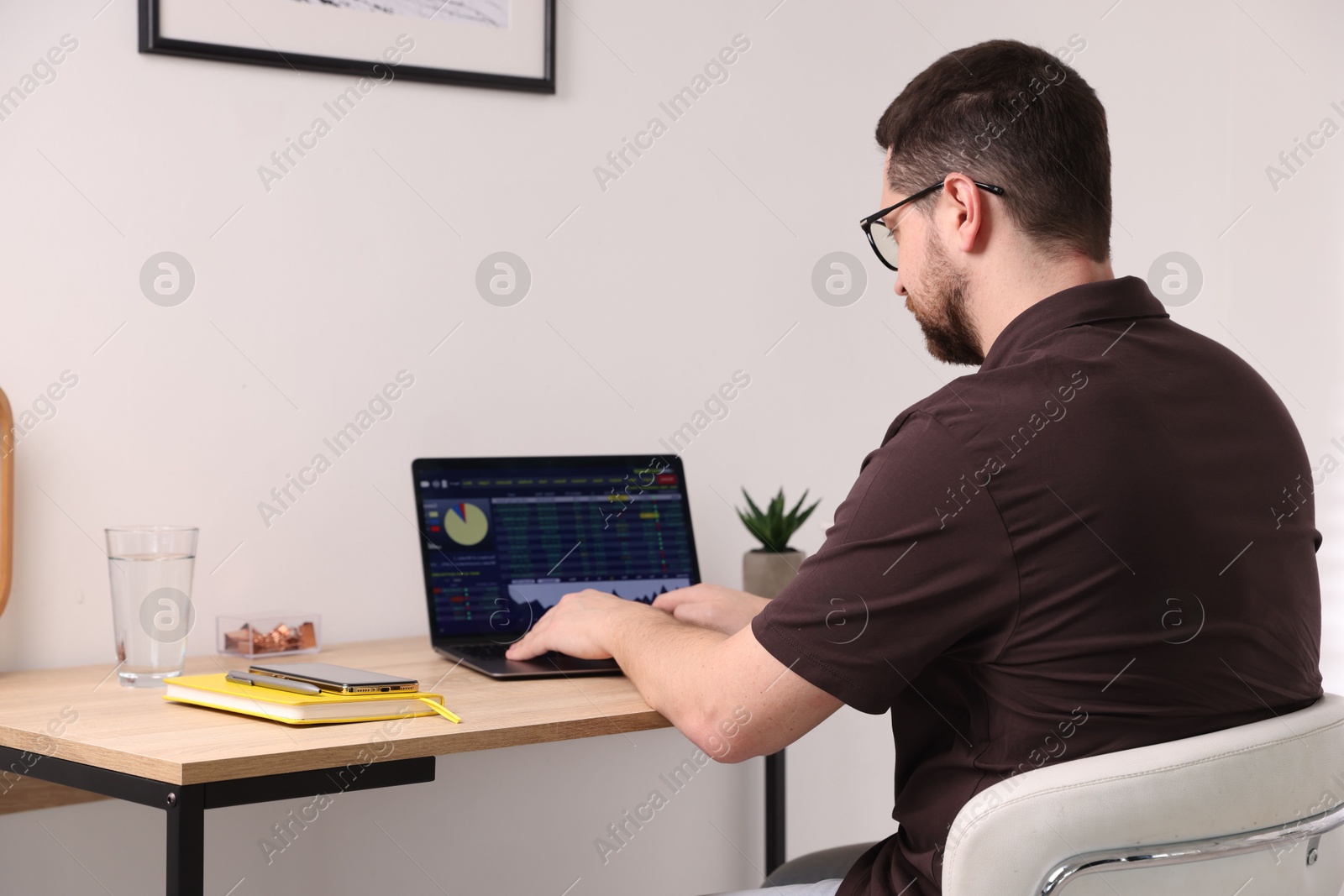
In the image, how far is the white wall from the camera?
5.35ft

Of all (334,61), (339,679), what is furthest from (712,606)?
(334,61)

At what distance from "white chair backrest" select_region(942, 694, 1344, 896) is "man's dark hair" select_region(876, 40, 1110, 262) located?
20.4 inches

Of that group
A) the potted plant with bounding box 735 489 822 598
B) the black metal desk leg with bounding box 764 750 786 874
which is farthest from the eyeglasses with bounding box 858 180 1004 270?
the black metal desk leg with bounding box 764 750 786 874

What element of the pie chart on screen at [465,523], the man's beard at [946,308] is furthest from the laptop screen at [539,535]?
the man's beard at [946,308]

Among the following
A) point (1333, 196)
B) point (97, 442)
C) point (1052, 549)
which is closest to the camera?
point (1052, 549)

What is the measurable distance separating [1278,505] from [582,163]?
4.19ft

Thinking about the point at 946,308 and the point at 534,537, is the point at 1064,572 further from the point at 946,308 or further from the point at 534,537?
the point at 534,537

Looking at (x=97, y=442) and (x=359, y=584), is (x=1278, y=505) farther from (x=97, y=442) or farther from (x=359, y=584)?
(x=97, y=442)

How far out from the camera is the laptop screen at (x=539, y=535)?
170cm

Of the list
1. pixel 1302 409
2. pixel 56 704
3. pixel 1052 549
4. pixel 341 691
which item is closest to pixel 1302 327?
pixel 1302 409

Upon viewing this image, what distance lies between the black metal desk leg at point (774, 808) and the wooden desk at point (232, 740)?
0.71 metres

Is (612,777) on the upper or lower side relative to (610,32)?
lower

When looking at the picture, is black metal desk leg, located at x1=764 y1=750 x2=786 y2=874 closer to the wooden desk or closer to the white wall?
the white wall

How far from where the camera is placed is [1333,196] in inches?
103
